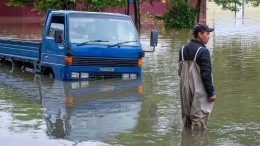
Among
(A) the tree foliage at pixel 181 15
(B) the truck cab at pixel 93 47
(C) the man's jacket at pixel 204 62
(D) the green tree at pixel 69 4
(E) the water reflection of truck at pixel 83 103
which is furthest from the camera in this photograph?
(A) the tree foliage at pixel 181 15

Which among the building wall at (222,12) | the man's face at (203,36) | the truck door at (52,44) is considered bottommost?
the building wall at (222,12)

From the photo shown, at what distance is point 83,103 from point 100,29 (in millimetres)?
3496

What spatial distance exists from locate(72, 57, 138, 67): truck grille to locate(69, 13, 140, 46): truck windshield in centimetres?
40

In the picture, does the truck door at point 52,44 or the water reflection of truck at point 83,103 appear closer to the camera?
the water reflection of truck at point 83,103

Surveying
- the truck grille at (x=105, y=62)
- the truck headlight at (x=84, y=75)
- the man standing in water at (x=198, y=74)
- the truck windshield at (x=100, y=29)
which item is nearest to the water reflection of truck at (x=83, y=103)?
the truck headlight at (x=84, y=75)

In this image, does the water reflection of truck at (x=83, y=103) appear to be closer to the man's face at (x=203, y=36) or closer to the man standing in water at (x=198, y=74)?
the man standing in water at (x=198, y=74)

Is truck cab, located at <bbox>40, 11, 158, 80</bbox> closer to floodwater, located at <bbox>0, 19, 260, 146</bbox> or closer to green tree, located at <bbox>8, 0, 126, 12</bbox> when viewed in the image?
floodwater, located at <bbox>0, 19, 260, 146</bbox>

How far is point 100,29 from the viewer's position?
48.9ft

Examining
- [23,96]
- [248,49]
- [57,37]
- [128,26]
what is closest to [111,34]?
[128,26]

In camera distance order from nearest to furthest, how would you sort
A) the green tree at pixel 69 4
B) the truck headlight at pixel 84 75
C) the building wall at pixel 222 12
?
the truck headlight at pixel 84 75
the green tree at pixel 69 4
the building wall at pixel 222 12

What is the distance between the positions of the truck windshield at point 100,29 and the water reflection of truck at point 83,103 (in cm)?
104

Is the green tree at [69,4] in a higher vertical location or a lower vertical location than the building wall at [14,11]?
higher

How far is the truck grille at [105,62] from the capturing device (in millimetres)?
14383

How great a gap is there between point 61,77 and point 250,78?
5017 millimetres
